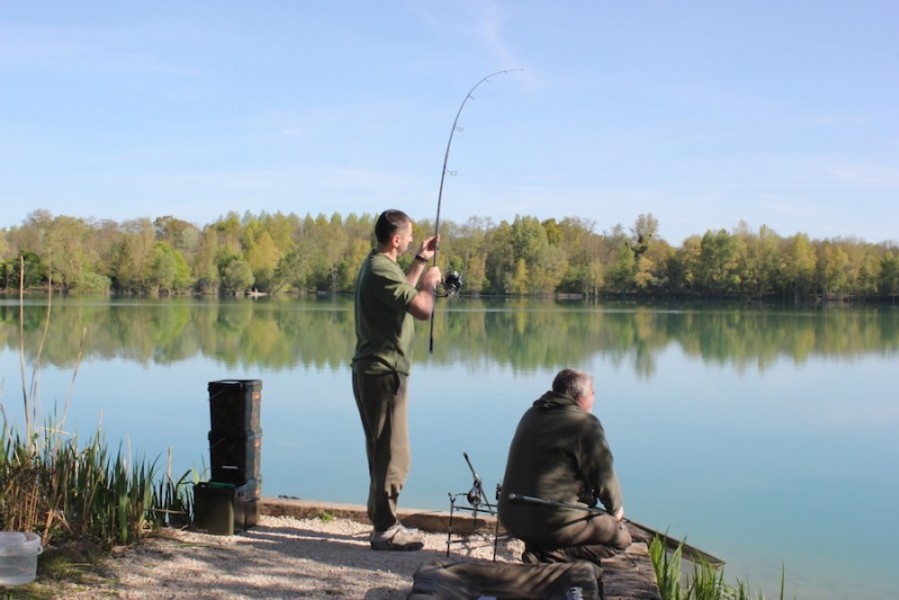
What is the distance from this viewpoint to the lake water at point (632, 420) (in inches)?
273

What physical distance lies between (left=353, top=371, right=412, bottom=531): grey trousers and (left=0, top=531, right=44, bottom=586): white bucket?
1383 millimetres

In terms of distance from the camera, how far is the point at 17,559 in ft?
11.3

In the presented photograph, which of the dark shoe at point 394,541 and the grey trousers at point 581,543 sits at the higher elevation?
the grey trousers at point 581,543

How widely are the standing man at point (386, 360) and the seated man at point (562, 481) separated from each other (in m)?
0.74

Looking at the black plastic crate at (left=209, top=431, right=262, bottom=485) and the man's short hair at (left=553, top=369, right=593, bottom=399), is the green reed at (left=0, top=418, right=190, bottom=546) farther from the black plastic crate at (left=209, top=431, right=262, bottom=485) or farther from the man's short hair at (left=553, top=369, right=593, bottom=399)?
the man's short hair at (left=553, top=369, right=593, bottom=399)

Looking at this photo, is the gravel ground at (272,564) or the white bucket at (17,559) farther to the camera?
the gravel ground at (272,564)

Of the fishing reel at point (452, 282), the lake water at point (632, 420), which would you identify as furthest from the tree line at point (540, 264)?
the fishing reel at point (452, 282)

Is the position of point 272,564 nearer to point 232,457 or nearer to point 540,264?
point 232,457

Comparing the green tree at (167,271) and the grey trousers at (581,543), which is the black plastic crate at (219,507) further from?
the green tree at (167,271)

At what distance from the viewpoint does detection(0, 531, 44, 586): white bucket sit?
11.3 feet

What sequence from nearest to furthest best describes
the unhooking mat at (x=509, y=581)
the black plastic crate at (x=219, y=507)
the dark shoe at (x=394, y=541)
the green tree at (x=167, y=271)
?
the unhooking mat at (x=509, y=581) → the dark shoe at (x=394, y=541) → the black plastic crate at (x=219, y=507) → the green tree at (x=167, y=271)

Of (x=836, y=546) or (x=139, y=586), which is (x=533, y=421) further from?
(x=836, y=546)

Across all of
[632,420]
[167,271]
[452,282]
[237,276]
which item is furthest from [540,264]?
[452,282]

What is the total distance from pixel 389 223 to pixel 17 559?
77.4 inches
